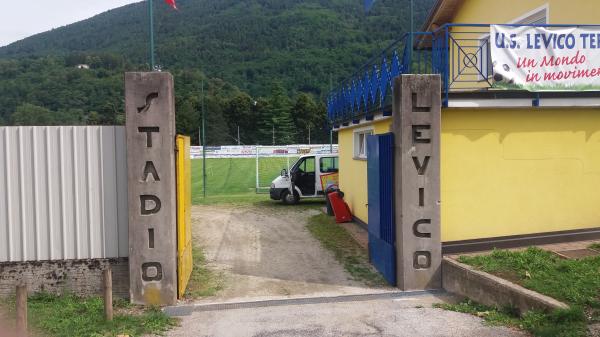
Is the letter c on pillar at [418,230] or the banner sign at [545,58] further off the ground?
the banner sign at [545,58]

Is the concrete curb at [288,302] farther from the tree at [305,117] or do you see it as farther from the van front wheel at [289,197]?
the tree at [305,117]

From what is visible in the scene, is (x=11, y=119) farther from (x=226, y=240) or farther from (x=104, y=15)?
(x=104, y=15)

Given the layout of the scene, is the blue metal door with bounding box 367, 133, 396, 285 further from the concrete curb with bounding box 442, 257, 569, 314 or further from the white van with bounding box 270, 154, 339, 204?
the white van with bounding box 270, 154, 339, 204

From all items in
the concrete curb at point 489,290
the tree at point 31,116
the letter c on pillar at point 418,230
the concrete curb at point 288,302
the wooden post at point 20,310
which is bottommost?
the concrete curb at point 288,302

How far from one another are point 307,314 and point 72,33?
116 metres

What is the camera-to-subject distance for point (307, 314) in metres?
7.04

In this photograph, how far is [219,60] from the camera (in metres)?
98.9

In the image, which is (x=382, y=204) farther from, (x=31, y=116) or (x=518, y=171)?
(x=31, y=116)

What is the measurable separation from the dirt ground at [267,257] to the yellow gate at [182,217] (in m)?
0.62

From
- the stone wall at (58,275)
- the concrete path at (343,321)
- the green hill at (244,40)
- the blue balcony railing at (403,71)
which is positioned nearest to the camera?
the concrete path at (343,321)

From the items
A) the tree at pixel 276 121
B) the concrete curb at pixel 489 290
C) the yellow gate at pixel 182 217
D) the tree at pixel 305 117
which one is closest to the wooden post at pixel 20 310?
the yellow gate at pixel 182 217

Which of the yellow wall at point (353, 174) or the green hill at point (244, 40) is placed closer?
the yellow wall at point (353, 174)

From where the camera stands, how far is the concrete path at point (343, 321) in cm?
621

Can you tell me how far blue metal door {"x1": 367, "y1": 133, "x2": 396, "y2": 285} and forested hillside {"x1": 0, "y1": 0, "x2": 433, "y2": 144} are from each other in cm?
4071
